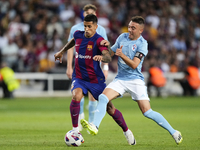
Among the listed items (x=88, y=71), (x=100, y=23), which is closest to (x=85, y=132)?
(x=88, y=71)

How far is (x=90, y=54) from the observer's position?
6.63 meters

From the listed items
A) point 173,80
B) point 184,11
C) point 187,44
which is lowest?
point 173,80

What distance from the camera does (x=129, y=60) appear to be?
6.32m

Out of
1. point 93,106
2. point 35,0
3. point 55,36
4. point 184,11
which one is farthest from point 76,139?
point 184,11

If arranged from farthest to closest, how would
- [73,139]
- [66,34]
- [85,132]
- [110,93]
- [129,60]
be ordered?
1. [66,34]
2. [85,132]
3. [110,93]
4. [129,60]
5. [73,139]

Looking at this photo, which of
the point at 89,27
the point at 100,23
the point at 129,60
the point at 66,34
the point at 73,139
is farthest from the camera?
the point at 100,23

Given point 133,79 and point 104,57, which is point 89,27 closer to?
point 104,57

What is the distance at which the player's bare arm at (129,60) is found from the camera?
6211mm

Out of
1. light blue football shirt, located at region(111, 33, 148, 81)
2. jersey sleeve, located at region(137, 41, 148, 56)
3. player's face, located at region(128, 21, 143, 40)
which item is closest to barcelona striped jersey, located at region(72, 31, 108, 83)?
light blue football shirt, located at region(111, 33, 148, 81)

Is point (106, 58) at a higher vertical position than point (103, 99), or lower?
higher

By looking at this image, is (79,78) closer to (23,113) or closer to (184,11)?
(23,113)

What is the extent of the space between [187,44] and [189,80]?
3498 mm

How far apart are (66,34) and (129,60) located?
43.4ft

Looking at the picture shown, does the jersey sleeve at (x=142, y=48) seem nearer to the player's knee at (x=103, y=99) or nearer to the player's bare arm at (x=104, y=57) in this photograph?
the player's bare arm at (x=104, y=57)
